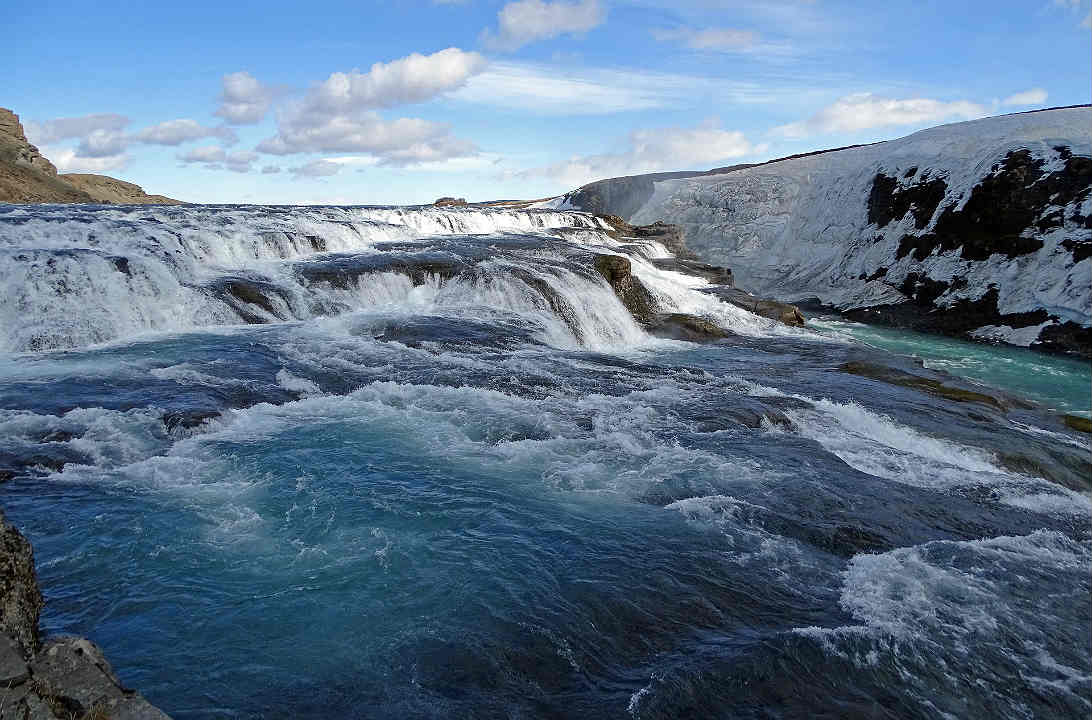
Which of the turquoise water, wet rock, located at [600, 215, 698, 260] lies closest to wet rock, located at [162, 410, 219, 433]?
the turquoise water

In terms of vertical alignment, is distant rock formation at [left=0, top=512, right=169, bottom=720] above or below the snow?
below

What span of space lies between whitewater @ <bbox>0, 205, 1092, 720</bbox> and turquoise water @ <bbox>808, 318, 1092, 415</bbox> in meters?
0.44

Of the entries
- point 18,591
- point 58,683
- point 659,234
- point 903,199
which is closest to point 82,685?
point 58,683

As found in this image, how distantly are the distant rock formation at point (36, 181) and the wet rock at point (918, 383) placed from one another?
60.2 m

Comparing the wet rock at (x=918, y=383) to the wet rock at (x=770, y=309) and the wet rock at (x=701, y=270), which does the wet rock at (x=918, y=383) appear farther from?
the wet rock at (x=701, y=270)

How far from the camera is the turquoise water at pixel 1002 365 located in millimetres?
15016

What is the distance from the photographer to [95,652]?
346cm

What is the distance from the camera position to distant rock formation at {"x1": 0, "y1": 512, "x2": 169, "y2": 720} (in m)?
2.95

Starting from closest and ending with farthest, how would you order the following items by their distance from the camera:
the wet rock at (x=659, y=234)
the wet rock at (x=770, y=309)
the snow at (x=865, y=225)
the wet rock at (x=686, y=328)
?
the wet rock at (x=686, y=328)
the wet rock at (x=770, y=309)
the snow at (x=865, y=225)
the wet rock at (x=659, y=234)

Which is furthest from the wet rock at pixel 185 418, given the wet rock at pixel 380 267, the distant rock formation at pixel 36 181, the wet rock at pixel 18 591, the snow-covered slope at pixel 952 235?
the distant rock formation at pixel 36 181

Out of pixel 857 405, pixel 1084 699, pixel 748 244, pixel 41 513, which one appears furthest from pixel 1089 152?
pixel 41 513

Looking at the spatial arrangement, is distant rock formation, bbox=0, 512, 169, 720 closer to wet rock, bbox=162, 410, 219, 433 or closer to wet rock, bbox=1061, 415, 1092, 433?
wet rock, bbox=162, 410, 219, 433

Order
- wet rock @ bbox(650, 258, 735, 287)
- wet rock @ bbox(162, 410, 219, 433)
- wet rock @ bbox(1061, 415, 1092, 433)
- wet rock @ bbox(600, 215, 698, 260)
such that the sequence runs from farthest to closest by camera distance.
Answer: wet rock @ bbox(600, 215, 698, 260)
wet rock @ bbox(650, 258, 735, 287)
wet rock @ bbox(1061, 415, 1092, 433)
wet rock @ bbox(162, 410, 219, 433)

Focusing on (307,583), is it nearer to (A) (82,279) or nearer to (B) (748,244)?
(A) (82,279)
